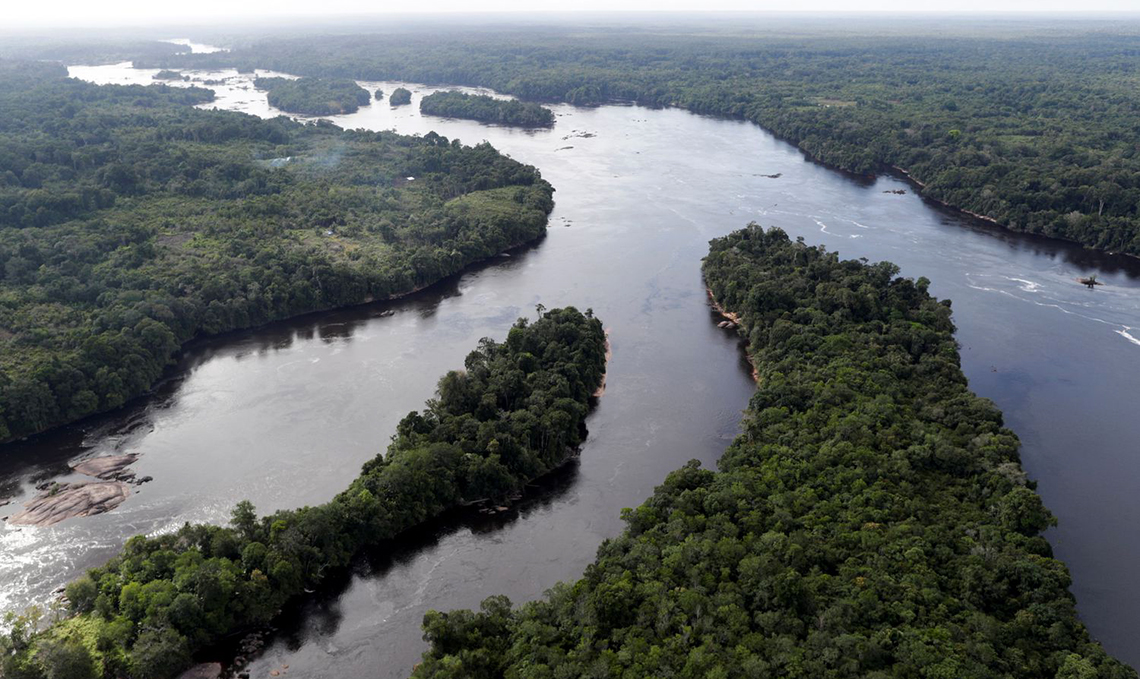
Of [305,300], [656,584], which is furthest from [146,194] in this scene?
[656,584]

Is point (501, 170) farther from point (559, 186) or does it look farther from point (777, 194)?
point (777, 194)

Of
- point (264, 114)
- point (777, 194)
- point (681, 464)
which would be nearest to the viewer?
point (681, 464)

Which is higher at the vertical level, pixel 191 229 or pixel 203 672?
pixel 191 229

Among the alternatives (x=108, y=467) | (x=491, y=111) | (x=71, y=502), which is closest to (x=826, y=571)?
(x=71, y=502)

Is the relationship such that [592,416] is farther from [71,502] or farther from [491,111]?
[491,111]

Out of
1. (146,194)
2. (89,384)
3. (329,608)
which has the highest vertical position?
(146,194)

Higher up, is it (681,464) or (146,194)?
(146,194)

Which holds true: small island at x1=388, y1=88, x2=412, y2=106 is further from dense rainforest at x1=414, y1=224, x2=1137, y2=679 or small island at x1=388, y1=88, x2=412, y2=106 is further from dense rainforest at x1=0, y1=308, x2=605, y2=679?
dense rainforest at x1=414, y1=224, x2=1137, y2=679

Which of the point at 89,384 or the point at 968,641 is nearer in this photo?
the point at 968,641
